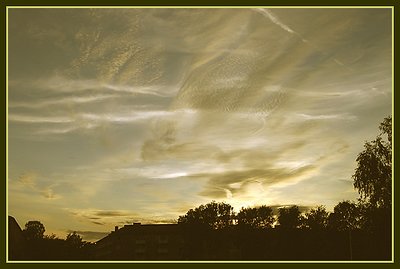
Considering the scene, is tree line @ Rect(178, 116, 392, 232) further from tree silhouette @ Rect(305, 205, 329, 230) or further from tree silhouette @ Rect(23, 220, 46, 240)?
tree silhouette @ Rect(23, 220, 46, 240)

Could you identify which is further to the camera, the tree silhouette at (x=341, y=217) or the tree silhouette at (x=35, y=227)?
the tree silhouette at (x=35, y=227)

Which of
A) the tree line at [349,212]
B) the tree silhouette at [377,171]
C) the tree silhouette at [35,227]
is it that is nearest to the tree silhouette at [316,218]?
the tree line at [349,212]

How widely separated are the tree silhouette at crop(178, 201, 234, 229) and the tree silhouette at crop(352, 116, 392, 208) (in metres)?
71.7

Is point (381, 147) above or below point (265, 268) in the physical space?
above

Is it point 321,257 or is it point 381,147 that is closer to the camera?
point 381,147

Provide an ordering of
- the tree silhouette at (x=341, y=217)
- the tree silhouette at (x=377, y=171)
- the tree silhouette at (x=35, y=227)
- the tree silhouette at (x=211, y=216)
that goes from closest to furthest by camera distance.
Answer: the tree silhouette at (x=377, y=171) < the tree silhouette at (x=341, y=217) < the tree silhouette at (x=211, y=216) < the tree silhouette at (x=35, y=227)

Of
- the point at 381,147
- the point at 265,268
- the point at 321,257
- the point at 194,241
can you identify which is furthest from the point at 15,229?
the point at 265,268

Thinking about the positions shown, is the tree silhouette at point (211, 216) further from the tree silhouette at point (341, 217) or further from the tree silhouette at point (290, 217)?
the tree silhouette at point (341, 217)

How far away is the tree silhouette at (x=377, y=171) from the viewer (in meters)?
43.9

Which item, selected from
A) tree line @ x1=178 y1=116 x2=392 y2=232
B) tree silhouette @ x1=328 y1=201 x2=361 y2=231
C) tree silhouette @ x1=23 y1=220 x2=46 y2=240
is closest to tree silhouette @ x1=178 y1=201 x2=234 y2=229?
tree line @ x1=178 y1=116 x2=392 y2=232

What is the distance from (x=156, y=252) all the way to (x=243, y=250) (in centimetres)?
4048

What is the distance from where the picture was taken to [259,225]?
118062 mm

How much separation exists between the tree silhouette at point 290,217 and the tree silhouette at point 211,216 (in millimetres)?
13289

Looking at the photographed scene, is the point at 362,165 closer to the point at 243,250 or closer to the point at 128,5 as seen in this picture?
the point at 128,5
